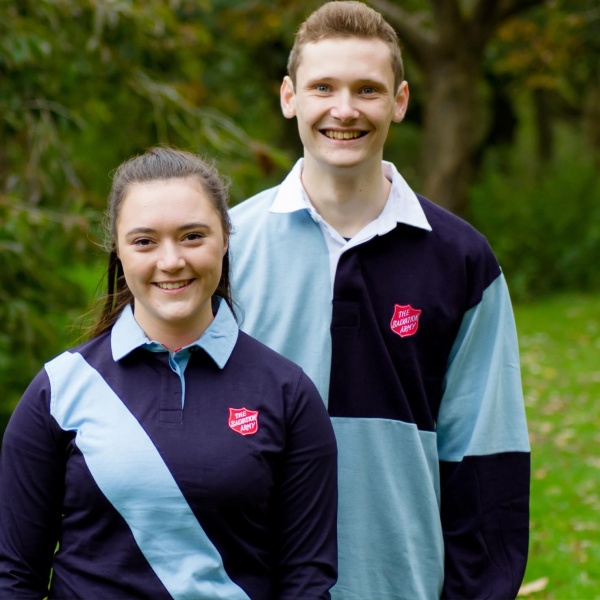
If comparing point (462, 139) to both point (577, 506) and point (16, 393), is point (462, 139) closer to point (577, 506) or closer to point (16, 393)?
point (577, 506)

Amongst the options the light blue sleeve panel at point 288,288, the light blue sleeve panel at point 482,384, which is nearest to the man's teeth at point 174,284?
the light blue sleeve panel at point 288,288

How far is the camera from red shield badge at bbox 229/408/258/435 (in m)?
2.45

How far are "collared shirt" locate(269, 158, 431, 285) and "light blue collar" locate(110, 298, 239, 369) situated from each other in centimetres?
52

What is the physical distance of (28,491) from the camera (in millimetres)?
2441

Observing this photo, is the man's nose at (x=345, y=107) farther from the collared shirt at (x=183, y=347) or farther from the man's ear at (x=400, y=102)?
the collared shirt at (x=183, y=347)

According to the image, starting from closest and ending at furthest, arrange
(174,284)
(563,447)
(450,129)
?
1. (174,284)
2. (563,447)
3. (450,129)

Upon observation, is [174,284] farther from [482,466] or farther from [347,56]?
[482,466]

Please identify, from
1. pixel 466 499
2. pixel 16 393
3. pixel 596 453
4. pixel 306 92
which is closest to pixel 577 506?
pixel 596 453

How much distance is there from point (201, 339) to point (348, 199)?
0.75m

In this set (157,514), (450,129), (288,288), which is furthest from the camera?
(450,129)

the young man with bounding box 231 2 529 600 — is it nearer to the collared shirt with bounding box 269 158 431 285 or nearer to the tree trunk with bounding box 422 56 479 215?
the collared shirt with bounding box 269 158 431 285

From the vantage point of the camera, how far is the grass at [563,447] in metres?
6.06

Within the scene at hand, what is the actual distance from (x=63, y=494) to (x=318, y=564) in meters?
0.58

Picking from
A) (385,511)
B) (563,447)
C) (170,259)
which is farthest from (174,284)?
(563,447)
